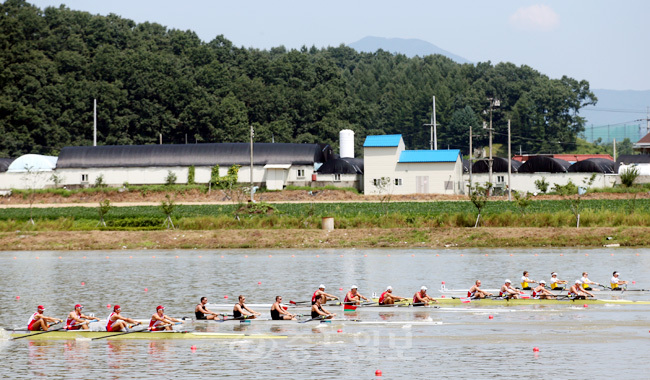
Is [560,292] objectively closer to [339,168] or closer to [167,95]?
[339,168]

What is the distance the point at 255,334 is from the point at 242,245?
3452 cm

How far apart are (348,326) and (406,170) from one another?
74039 millimetres

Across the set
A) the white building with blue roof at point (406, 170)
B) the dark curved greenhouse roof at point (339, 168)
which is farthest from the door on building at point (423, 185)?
the dark curved greenhouse roof at point (339, 168)

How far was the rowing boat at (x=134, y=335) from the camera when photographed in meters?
33.3

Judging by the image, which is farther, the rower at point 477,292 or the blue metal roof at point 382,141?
the blue metal roof at point 382,141

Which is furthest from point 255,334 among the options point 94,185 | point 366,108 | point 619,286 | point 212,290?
point 366,108

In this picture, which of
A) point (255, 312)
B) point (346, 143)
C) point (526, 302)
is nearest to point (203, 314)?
point (255, 312)

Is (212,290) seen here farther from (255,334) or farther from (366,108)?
(366,108)

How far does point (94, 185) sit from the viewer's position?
382 ft

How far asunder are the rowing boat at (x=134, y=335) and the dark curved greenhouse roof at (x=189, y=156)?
265 ft

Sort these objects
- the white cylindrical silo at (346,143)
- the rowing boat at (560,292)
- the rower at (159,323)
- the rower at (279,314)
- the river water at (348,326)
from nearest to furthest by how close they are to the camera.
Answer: the river water at (348,326)
the rower at (159,323)
the rower at (279,314)
the rowing boat at (560,292)
the white cylindrical silo at (346,143)

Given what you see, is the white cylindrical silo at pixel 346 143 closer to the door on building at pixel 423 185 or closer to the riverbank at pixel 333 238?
the door on building at pixel 423 185

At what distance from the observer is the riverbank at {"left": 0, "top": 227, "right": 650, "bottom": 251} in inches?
2470

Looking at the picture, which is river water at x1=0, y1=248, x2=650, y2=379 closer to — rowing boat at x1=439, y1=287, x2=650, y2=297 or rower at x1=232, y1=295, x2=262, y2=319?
rower at x1=232, y1=295, x2=262, y2=319
